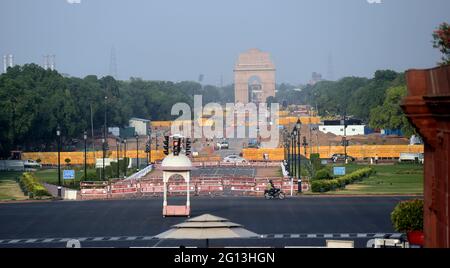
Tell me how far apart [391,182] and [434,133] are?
46.2m

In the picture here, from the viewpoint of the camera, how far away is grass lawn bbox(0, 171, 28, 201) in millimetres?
54938

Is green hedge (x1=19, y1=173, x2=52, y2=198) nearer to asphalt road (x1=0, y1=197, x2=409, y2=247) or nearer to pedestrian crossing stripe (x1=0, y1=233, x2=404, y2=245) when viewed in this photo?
asphalt road (x1=0, y1=197, x2=409, y2=247)

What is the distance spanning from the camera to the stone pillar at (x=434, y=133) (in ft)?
49.6

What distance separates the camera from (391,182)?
62062mm

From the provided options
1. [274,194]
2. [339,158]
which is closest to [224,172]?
[339,158]

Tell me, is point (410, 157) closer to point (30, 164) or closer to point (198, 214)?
point (30, 164)

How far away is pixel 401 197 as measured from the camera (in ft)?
161

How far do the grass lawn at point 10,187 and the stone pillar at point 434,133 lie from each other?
38626 millimetres

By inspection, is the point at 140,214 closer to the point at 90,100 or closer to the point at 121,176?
the point at 121,176

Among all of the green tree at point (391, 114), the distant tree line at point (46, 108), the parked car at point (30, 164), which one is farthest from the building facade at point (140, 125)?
the parked car at point (30, 164)

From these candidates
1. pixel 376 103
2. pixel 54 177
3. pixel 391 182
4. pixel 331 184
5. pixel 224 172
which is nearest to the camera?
pixel 331 184

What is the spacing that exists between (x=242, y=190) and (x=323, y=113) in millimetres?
132717

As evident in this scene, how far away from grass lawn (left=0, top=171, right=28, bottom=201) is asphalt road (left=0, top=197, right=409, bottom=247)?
5.19 m
